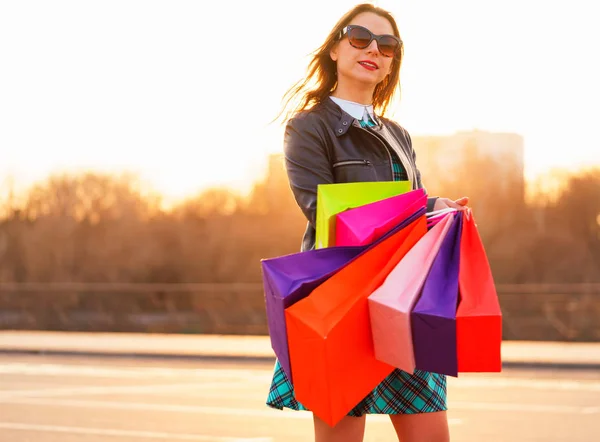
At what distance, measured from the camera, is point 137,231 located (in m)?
31.8

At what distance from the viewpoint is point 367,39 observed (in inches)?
131

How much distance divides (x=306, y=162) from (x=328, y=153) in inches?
3.8

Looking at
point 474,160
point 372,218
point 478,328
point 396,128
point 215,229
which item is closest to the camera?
point 478,328

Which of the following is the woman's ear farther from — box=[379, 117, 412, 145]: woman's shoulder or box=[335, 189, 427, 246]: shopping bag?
box=[335, 189, 427, 246]: shopping bag

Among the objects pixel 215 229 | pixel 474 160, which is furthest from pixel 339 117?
pixel 215 229

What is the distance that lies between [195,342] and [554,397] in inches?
382

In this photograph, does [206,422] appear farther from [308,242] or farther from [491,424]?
[308,242]

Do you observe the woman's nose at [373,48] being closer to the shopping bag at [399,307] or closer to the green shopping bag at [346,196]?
the green shopping bag at [346,196]

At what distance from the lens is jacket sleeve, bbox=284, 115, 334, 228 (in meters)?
3.17

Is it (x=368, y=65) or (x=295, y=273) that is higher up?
(x=368, y=65)

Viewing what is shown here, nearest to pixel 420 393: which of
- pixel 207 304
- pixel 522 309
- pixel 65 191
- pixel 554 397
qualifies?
pixel 554 397

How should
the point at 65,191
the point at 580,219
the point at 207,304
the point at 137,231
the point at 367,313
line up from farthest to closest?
the point at 65,191 < the point at 137,231 < the point at 580,219 < the point at 207,304 < the point at 367,313

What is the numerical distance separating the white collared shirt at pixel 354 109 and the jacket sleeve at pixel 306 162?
141mm

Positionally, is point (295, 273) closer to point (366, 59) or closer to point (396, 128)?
point (366, 59)
